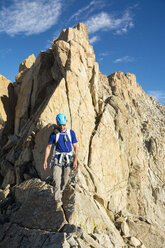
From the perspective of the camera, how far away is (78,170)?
479 inches

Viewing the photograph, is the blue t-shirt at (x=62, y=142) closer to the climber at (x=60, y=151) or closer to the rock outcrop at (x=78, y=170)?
the climber at (x=60, y=151)

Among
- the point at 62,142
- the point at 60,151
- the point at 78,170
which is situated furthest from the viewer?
the point at 78,170

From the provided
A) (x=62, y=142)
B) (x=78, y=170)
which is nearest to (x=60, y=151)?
(x=62, y=142)

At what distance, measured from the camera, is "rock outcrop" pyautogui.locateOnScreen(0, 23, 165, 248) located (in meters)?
8.55

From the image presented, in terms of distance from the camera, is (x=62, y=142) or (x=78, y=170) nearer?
(x=62, y=142)

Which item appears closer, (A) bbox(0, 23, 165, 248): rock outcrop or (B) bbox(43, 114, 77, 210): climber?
(A) bbox(0, 23, 165, 248): rock outcrop

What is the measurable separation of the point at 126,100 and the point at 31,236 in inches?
1814

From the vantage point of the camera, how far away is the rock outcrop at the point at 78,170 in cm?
855

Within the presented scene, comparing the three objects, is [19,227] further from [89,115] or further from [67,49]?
[67,49]

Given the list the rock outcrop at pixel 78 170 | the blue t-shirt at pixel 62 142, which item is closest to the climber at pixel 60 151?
the blue t-shirt at pixel 62 142

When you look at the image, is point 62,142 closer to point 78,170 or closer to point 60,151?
point 60,151

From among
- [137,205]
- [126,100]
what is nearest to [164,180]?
[137,205]

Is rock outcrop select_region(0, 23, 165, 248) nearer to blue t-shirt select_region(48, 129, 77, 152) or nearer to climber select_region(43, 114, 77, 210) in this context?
climber select_region(43, 114, 77, 210)

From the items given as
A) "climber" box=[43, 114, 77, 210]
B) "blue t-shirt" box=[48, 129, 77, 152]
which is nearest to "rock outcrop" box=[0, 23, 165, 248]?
"climber" box=[43, 114, 77, 210]
